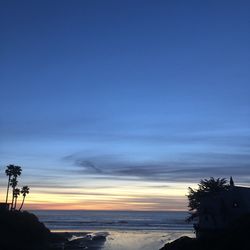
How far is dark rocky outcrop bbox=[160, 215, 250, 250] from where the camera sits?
1351 inches

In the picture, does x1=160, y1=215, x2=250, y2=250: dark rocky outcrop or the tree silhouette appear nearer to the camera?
x1=160, y1=215, x2=250, y2=250: dark rocky outcrop

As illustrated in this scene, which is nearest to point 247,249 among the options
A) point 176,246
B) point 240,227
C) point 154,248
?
point 240,227

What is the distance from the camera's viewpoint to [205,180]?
7344cm

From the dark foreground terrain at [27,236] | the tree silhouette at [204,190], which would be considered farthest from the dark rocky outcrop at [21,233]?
the tree silhouette at [204,190]

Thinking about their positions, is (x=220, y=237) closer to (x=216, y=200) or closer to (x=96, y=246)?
(x=216, y=200)

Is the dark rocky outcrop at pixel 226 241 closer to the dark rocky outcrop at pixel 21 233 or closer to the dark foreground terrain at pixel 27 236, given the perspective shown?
the dark rocky outcrop at pixel 21 233

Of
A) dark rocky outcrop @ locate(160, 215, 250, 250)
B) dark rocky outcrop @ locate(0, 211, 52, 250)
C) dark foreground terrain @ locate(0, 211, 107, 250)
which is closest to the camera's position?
dark rocky outcrop @ locate(160, 215, 250, 250)

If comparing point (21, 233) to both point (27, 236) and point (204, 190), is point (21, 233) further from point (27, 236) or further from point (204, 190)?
point (204, 190)

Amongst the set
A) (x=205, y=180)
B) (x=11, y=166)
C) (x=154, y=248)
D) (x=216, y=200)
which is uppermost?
(x=11, y=166)

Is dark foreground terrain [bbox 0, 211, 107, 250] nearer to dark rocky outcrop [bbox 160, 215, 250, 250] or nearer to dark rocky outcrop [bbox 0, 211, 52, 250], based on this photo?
dark rocky outcrop [bbox 0, 211, 52, 250]

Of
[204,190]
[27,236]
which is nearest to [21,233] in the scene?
[27,236]

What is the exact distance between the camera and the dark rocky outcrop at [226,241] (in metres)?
34.3

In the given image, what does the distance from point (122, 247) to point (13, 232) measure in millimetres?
17147

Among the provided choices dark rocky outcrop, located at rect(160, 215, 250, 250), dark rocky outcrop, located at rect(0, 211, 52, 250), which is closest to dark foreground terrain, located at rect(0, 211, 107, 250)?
dark rocky outcrop, located at rect(0, 211, 52, 250)
